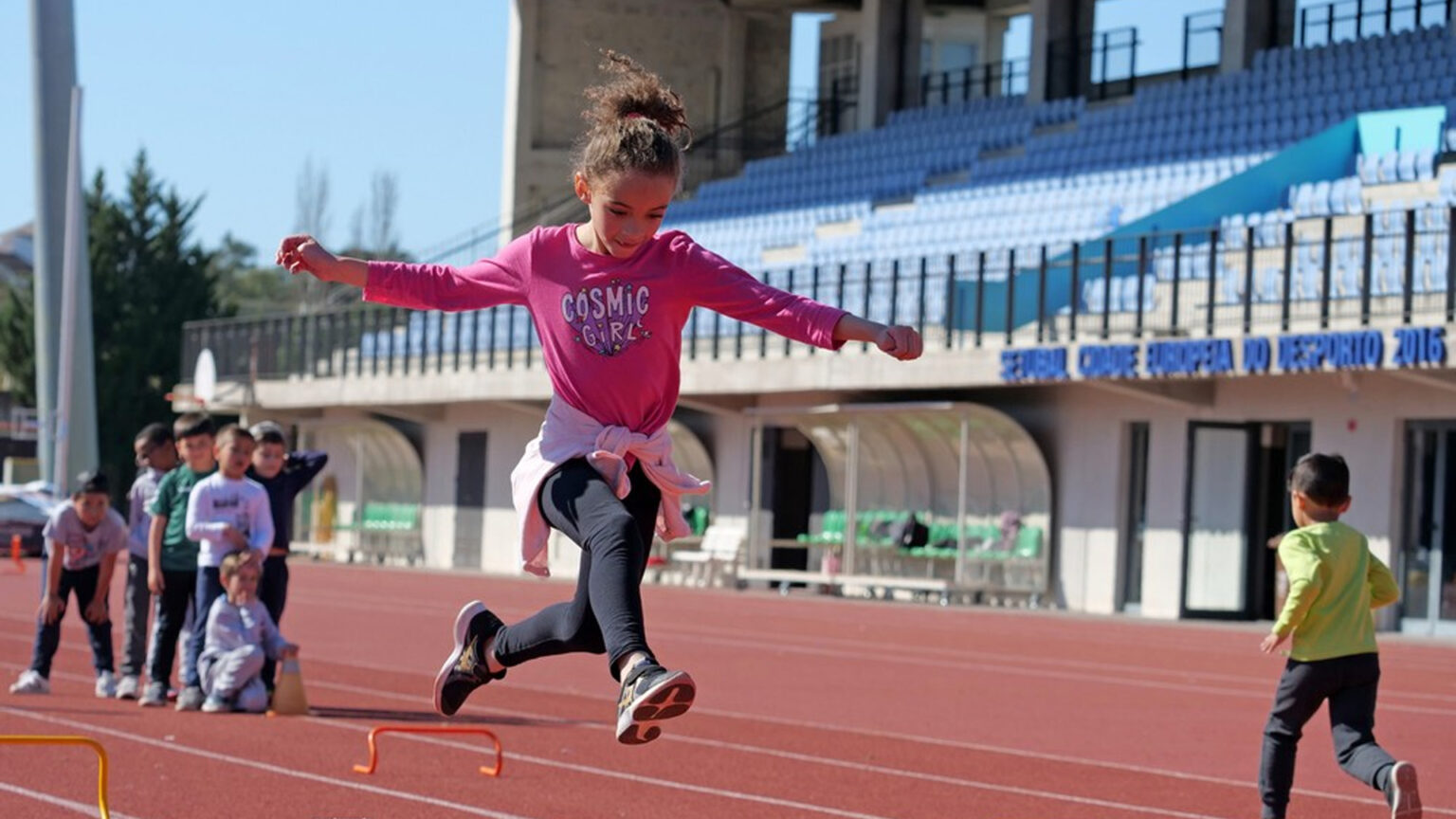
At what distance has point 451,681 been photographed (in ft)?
24.1

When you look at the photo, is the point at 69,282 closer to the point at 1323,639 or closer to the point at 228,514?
the point at 228,514

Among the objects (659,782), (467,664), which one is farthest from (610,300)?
(659,782)

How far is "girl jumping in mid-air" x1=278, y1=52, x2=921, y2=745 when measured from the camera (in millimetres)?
6387

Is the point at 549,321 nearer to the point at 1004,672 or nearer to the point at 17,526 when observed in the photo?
the point at 1004,672

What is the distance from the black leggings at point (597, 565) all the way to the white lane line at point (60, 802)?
10.0ft

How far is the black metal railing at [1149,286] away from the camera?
2467 cm

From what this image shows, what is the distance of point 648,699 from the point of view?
18.9ft

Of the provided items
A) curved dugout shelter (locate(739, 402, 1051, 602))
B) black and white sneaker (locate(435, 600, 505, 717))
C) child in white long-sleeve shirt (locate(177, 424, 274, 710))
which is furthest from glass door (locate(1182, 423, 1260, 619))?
black and white sneaker (locate(435, 600, 505, 717))

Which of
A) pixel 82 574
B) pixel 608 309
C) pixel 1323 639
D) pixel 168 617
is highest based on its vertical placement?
pixel 608 309

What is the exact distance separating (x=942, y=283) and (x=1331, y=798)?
67.9 ft

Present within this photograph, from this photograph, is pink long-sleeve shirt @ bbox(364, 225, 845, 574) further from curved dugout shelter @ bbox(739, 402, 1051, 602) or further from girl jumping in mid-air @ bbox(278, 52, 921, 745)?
curved dugout shelter @ bbox(739, 402, 1051, 602)

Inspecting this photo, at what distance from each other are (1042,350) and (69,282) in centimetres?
2149

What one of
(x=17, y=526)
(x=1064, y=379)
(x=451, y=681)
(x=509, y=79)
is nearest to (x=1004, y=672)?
(x=1064, y=379)

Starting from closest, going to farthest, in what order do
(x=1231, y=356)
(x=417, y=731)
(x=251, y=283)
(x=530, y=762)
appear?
(x=417, y=731), (x=530, y=762), (x=1231, y=356), (x=251, y=283)
